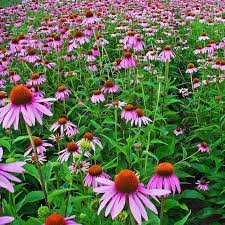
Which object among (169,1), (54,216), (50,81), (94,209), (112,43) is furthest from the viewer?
(169,1)

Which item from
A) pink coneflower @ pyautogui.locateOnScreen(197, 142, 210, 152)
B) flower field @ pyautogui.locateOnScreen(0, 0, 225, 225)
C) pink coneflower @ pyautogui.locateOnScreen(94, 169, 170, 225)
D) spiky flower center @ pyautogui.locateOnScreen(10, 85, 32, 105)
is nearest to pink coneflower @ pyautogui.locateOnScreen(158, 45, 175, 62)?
flower field @ pyautogui.locateOnScreen(0, 0, 225, 225)

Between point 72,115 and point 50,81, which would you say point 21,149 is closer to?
point 72,115

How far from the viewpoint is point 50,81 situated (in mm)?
4848

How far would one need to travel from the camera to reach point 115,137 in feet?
9.59

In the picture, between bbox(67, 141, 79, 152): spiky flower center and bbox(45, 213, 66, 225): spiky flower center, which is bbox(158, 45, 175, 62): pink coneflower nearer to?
bbox(67, 141, 79, 152): spiky flower center

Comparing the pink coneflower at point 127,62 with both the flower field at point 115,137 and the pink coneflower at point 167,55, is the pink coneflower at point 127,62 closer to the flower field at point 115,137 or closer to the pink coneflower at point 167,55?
the flower field at point 115,137

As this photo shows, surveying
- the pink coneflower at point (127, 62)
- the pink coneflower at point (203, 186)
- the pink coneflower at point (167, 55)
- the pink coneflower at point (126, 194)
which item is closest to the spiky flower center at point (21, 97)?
the pink coneflower at point (126, 194)

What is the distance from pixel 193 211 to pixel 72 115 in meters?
1.44

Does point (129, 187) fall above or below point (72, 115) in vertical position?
above

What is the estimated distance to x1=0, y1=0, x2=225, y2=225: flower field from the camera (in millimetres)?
1643

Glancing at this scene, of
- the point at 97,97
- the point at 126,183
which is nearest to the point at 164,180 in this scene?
the point at 126,183

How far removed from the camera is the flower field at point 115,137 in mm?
1643

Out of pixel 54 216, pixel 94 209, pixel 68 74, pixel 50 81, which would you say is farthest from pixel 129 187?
pixel 50 81

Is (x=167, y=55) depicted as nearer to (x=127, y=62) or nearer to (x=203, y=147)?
(x=127, y=62)
